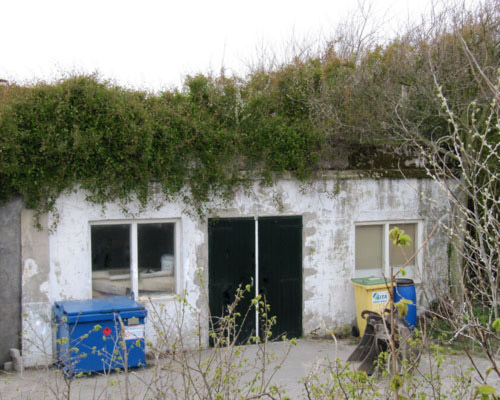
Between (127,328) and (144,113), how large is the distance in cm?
315

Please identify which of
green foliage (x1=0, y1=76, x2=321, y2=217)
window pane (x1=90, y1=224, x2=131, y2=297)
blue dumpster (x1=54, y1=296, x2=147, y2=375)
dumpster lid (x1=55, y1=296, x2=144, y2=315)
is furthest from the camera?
window pane (x1=90, y1=224, x2=131, y2=297)

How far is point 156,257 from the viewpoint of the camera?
29.1 ft

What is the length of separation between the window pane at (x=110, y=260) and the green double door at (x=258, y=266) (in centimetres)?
135

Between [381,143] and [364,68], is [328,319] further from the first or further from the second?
[364,68]

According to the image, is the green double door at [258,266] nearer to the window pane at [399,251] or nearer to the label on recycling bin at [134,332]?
the label on recycling bin at [134,332]

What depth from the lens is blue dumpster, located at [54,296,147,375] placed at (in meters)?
7.28

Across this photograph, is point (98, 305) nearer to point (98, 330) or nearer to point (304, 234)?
point (98, 330)

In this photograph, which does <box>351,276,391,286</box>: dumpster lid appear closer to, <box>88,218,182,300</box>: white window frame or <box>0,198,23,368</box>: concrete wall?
<box>88,218,182,300</box>: white window frame

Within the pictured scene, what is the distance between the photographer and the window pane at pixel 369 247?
10.1 m

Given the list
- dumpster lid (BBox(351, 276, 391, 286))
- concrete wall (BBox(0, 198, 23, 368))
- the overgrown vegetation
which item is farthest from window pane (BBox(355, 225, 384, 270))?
concrete wall (BBox(0, 198, 23, 368))

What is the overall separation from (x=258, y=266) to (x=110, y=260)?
96.6 inches

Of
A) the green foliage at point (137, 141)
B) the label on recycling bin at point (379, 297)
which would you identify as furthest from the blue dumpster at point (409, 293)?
the green foliage at point (137, 141)

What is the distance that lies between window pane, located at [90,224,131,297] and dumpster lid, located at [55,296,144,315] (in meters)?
0.34

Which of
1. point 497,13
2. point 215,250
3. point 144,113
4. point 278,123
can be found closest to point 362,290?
point 215,250
